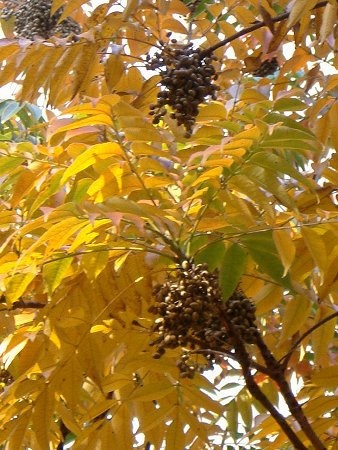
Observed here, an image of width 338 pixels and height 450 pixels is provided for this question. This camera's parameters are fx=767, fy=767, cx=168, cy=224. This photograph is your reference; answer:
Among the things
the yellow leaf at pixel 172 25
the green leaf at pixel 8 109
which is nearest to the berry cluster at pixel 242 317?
the yellow leaf at pixel 172 25

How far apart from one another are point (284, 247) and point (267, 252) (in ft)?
0.28

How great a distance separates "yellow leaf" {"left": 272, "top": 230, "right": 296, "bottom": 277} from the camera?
3.58ft

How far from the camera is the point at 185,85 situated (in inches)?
55.2

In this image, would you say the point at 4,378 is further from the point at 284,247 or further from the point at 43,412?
the point at 284,247

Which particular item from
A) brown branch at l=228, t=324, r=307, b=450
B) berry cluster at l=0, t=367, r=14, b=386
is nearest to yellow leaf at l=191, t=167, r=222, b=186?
brown branch at l=228, t=324, r=307, b=450

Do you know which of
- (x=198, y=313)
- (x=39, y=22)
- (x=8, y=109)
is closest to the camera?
(x=198, y=313)

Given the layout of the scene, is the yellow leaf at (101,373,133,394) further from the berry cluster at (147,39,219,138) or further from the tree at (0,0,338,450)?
the berry cluster at (147,39,219,138)

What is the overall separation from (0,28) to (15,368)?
1.76m

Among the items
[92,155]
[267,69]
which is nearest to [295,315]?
[92,155]

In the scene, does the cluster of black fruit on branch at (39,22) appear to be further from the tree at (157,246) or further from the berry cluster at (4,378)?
the berry cluster at (4,378)

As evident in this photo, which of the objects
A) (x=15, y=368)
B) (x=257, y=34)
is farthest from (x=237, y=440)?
(x=257, y=34)

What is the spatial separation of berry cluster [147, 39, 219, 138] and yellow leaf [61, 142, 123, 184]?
0.74 feet

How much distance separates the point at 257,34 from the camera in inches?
74.6

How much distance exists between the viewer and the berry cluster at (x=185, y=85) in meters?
1.37
